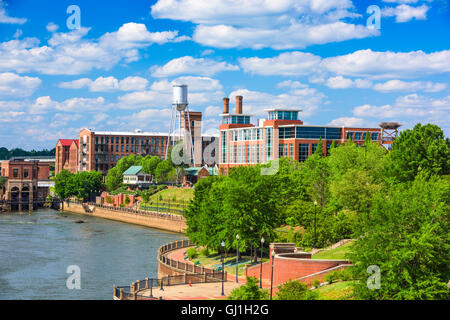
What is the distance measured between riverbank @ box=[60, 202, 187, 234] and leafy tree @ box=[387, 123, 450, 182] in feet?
157

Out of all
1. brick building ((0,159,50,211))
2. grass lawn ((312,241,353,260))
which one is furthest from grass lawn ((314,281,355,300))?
brick building ((0,159,50,211))

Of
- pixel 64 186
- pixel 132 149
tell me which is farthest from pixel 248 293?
pixel 132 149

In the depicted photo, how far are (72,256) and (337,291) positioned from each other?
46.1m

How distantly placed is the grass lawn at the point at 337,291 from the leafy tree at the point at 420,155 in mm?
24331

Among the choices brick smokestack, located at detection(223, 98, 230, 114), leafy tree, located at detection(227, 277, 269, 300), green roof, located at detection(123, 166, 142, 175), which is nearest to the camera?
leafy tree, located at detection(227, 277, 269, 300)

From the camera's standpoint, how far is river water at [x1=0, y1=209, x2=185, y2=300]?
57469 millimetres

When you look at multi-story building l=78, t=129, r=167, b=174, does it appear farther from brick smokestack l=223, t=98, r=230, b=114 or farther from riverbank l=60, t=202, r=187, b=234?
brick smokestack l=223, t=98, r=230, b=114

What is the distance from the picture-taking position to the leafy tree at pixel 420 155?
6253 centimetres

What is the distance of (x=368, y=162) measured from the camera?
84688 mm

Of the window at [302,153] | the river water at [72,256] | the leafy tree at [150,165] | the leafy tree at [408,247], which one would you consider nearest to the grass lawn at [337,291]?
the leafy tree at [408,247]

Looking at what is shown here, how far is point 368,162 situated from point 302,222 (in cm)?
2426

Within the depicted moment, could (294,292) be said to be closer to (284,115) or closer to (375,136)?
(284,115)
